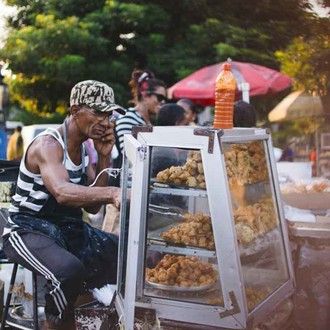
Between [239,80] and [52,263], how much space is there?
22.6 ft

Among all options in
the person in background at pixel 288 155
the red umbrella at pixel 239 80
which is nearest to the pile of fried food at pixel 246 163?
the red umbrella at pixel 239 80

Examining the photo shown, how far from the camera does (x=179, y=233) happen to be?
3.36 metres

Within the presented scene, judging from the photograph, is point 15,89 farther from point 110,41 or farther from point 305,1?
point 305,1

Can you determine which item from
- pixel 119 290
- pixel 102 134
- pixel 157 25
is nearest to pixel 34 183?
pixel 102 134

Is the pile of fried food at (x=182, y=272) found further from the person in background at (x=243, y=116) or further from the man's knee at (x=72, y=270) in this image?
the person in background at (x=243, y=116)

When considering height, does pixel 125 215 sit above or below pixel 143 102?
below

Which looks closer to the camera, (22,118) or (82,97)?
(82,97)

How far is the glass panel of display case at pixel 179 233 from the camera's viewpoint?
3236mm

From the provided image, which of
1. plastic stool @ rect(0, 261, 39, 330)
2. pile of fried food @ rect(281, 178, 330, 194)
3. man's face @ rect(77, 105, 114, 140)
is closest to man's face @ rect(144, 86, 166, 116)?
pile of fried food @ rect(281, 178, 330, 194)

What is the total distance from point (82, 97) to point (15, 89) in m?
12.9

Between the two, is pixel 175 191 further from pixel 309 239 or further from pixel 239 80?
pixel 239 80

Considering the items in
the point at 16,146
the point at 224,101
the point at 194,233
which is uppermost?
the point at 224,101

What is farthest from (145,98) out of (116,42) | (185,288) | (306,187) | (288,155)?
(116,42)

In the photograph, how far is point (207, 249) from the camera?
3209 mm
